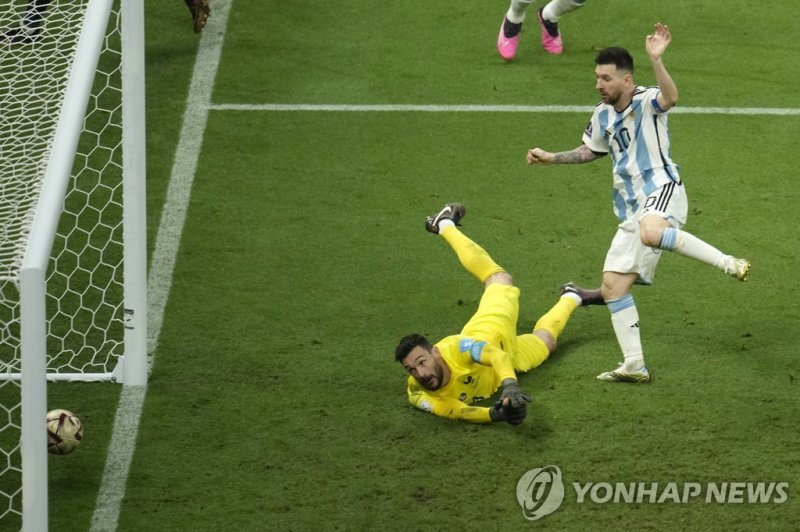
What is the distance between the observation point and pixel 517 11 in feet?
31.3

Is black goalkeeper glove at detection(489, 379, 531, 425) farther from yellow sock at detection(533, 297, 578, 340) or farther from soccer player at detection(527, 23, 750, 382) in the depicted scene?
yellow sock at detection(533, 297, 578, 340)

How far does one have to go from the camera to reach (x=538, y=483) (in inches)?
235

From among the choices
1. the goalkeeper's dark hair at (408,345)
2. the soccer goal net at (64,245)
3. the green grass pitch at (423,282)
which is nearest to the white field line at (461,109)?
the green grass pitch at (423,282)

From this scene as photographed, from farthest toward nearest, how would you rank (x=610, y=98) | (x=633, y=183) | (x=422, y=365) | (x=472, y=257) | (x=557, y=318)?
(x=472, y=257) → (x=557, y=318) → (x=633, y=183) → (x=610, y=98) → (x=422, y=365)

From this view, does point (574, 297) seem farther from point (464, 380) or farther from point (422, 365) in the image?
point (422, 365)

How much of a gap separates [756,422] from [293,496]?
2127 mm

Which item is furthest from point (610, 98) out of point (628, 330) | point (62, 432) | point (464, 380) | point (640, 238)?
point (62, 432)

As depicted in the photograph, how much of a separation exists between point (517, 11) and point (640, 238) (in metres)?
3.46

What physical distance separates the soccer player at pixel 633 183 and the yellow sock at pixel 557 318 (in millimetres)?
388

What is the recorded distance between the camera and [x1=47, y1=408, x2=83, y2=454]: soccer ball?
6.05 metres

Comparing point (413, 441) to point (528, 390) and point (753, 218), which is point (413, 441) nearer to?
point (528, 390)

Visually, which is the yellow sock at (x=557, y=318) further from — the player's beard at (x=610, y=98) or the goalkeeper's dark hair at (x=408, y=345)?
the player's beard at (x=610, y=98)

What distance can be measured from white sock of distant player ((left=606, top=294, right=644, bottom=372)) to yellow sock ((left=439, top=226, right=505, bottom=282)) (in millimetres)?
754

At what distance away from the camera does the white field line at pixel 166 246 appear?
19.8 ft
